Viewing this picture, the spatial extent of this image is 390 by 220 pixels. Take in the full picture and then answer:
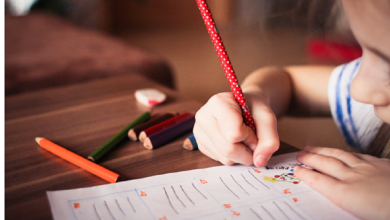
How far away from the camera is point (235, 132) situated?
0.33 meters

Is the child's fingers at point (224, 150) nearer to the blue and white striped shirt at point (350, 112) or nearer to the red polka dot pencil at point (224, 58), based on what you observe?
the red polka dot pencil at point (224, 58)

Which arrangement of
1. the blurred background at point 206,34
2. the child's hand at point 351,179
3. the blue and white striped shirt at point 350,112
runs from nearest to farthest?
the child's hand at point 351,179 < the blue and white striped shirt at point 350,112 < the blurred background at point 206,34

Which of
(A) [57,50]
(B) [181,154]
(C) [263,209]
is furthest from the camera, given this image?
(A) [57,50]

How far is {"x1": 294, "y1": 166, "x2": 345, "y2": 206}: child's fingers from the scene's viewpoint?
0.31 meters

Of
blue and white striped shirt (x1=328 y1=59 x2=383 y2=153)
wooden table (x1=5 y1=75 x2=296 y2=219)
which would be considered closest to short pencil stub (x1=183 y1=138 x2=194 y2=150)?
wooden table (x1=5 y1=75 x2=296 y2=219)

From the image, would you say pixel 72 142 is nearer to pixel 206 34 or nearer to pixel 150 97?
pixel 150 97

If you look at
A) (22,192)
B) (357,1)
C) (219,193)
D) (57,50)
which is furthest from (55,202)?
(57,50)

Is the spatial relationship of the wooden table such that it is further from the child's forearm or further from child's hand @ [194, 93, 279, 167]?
the child's forearm

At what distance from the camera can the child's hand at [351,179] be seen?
0.29 m

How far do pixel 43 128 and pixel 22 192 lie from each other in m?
0.19

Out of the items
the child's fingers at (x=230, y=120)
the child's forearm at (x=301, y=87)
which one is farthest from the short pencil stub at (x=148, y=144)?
the child's forearm at (x=301, y=87)

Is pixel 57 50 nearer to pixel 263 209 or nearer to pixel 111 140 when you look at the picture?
pixel 111 140

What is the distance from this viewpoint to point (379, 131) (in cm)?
49

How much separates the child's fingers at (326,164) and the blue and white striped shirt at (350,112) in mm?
184
